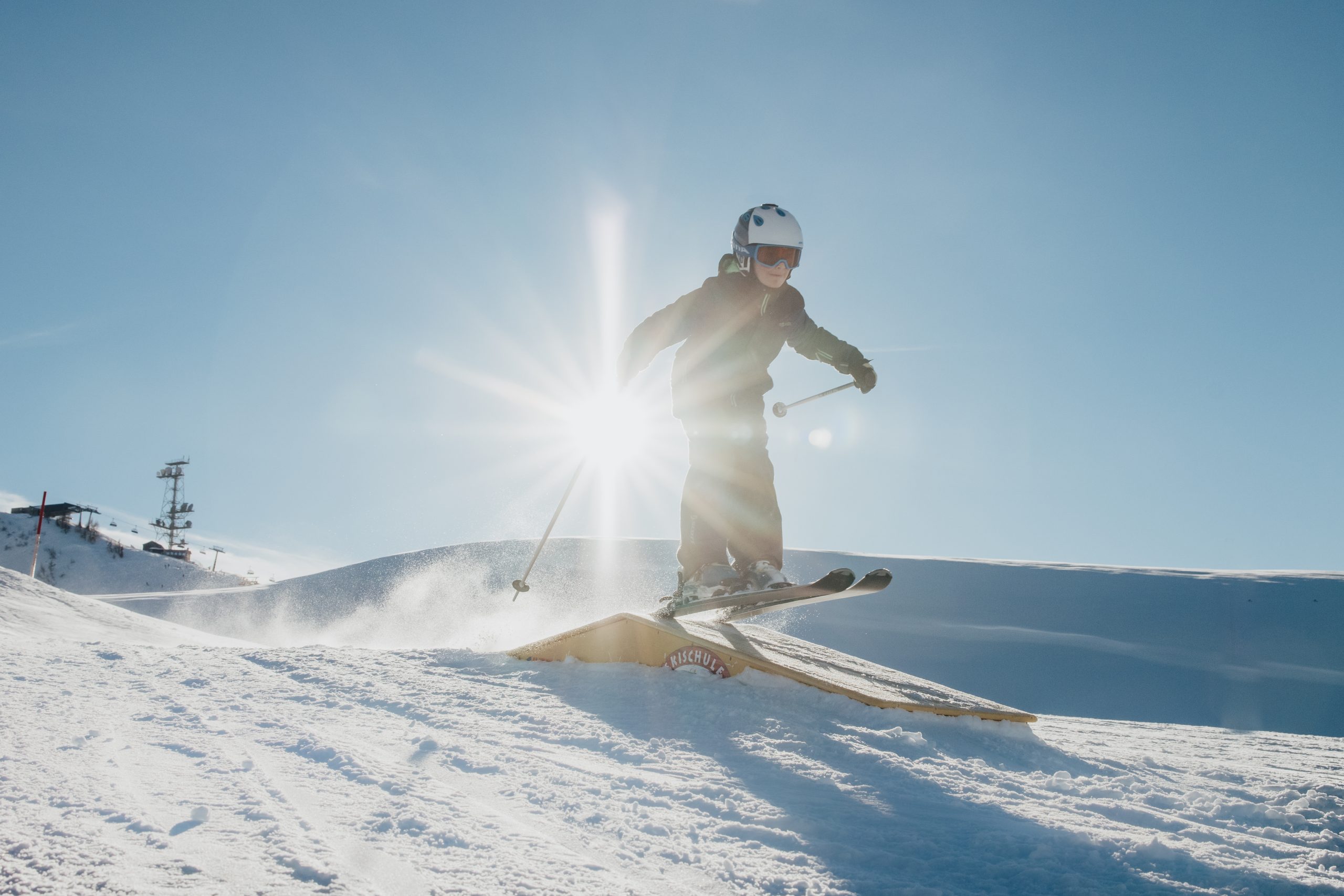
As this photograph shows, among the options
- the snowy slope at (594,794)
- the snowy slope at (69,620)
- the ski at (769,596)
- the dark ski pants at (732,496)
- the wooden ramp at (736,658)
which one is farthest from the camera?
the snowy slope at (69,620)

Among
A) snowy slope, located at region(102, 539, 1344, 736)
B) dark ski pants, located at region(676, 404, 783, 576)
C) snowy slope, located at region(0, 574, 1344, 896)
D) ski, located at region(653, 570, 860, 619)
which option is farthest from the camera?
snowy slope, located at region(102, 539, 1344, 736)

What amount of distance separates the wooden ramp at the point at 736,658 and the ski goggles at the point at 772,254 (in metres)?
2.01

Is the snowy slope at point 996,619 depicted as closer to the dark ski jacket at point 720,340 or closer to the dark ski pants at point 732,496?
the dark ski pants at point 732,496

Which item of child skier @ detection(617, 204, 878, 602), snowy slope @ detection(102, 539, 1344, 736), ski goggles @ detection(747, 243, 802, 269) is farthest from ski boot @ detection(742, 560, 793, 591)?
snowy slope @ detection(102, 539, 1344, 736)

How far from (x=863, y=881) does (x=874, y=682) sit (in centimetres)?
205

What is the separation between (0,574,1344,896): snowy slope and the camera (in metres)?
1.20

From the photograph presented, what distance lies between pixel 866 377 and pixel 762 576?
1397 millimetres

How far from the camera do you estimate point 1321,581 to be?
1176 centimetres

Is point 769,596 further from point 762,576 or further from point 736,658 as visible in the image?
point 736,658

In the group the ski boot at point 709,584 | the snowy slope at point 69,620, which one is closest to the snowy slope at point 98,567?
the snowy slope at point 69,620

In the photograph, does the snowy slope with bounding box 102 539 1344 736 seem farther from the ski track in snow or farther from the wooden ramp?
the ski track in snow

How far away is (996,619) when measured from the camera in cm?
1099

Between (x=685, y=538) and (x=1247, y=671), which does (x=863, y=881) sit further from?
(x=1247, y=671)

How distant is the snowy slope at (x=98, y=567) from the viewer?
20.0 meters
